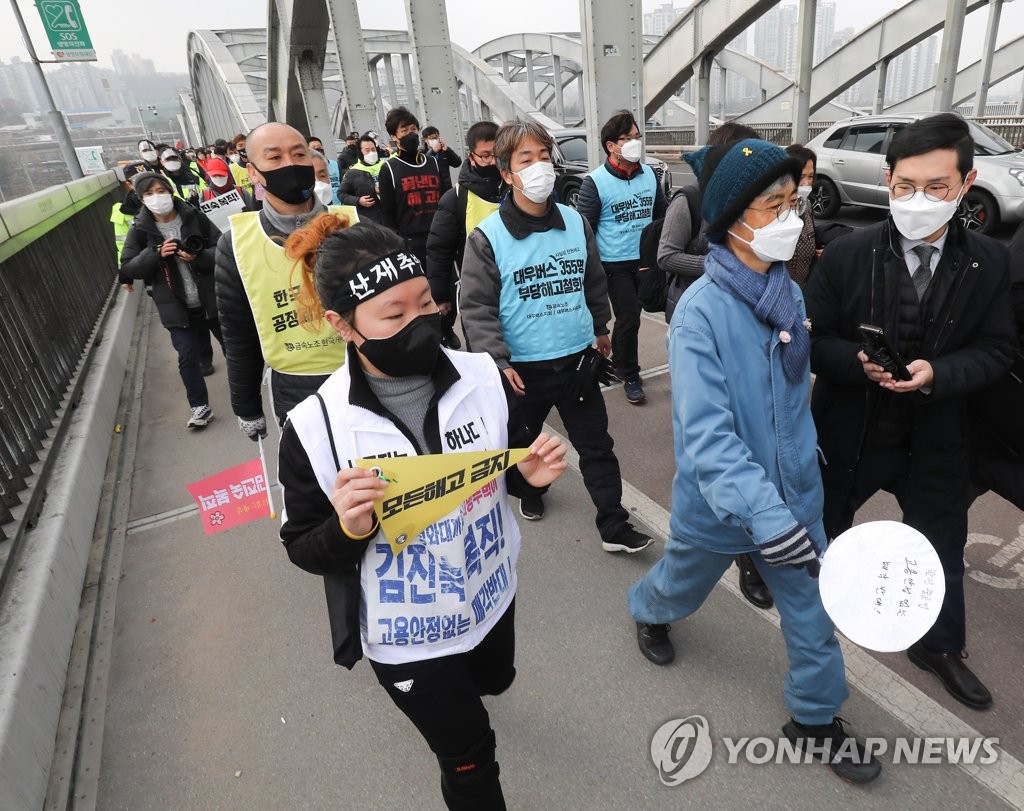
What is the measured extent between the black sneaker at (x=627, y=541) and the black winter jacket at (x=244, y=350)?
1624 millimetres

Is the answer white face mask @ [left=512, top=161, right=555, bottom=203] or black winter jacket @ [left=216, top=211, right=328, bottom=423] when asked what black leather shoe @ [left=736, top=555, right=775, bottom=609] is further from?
black winter jacket @ [left=216, top=211, right=328, bottom=423]

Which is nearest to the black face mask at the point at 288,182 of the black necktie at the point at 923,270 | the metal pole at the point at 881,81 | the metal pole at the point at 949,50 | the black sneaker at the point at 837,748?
the black necktie at the point at 923,270

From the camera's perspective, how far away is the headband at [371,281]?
58.6 inches

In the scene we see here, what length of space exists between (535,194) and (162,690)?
2694mm

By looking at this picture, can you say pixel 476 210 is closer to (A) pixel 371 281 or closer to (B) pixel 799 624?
(A) pixel 371 281

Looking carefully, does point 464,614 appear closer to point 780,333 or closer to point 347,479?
point 347,479

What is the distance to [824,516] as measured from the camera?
7.96ft

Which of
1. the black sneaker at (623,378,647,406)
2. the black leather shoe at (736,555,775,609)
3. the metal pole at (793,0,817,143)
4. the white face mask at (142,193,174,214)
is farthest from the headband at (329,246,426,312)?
the metal pole at (793,0,817,143)

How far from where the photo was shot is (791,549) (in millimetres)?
Answer: 1614

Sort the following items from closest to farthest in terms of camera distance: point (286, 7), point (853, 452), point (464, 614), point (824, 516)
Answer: point (464, 614)
point (853, 452)
point (824, 516)
point (286, 7)

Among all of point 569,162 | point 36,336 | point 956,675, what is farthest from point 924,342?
point 569,162

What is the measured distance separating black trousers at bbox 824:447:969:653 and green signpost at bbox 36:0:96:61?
52.8 feet

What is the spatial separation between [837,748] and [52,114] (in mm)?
15692

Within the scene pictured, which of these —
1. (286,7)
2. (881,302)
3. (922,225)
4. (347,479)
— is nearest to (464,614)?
(347,479)
